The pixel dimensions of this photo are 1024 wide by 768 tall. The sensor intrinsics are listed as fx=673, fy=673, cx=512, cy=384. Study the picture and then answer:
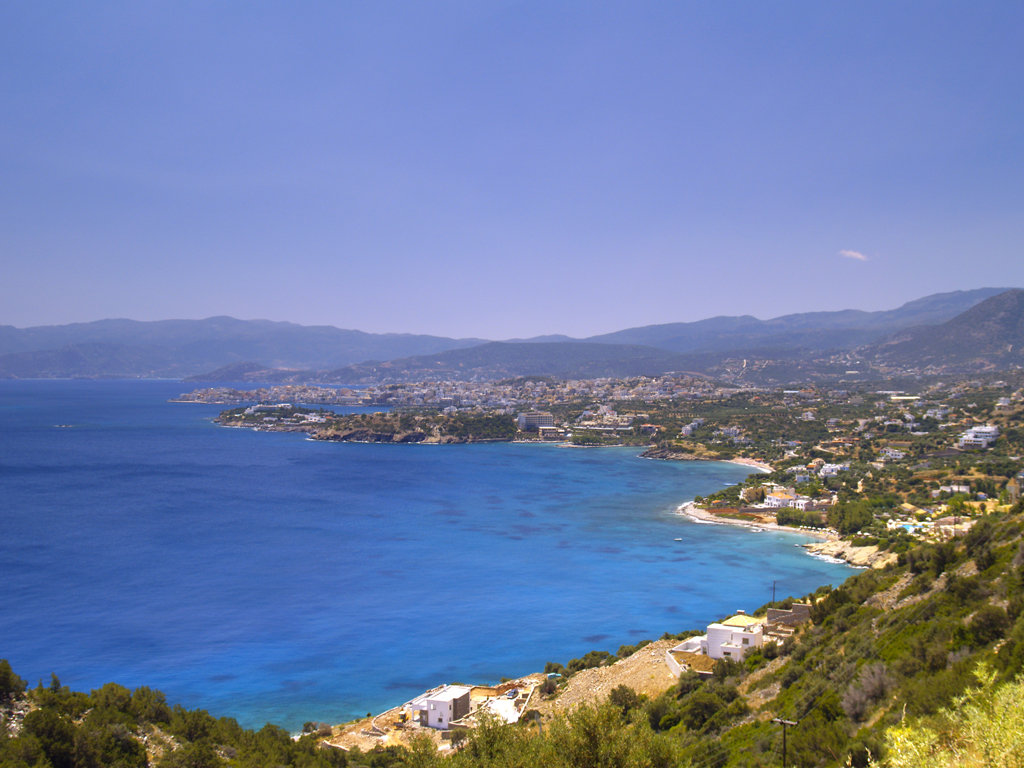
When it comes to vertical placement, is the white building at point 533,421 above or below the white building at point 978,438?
below

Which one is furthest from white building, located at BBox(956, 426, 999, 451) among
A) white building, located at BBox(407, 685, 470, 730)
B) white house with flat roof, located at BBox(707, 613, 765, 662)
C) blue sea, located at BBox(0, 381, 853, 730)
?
white building, located at BBox(407, 685, 470, 730)

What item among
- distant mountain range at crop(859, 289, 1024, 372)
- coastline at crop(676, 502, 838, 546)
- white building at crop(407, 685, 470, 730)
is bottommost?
coastline at crop(676, 502, 838, 546)

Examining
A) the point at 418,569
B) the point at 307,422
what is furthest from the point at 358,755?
the point at 307,422

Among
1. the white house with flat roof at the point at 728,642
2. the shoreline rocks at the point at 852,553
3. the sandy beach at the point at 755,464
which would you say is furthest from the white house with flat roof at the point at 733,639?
the sandy beach at the point at 755,464

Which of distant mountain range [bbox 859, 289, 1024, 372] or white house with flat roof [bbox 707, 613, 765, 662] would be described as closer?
white house with flat roof [bbox 707, 613, 765, 662]

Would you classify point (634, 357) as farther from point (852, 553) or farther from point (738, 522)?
point (852, 553)

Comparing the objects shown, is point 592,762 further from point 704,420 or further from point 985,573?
point 704,420

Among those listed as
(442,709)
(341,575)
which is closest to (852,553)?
(442,709)

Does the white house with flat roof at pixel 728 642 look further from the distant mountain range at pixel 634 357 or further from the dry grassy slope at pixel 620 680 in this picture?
the distant mountain range at pixel 634 357

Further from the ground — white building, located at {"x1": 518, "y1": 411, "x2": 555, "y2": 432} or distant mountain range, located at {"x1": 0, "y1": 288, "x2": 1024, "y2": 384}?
distant mountain range, located at {"x1": 0, "y1": 288, "x2": 1024, "y2": 384}

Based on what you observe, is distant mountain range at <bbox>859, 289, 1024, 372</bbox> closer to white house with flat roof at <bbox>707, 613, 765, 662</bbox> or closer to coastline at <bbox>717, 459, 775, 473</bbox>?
coastline at <bbox>717, 459, 775, 473</bbox>
